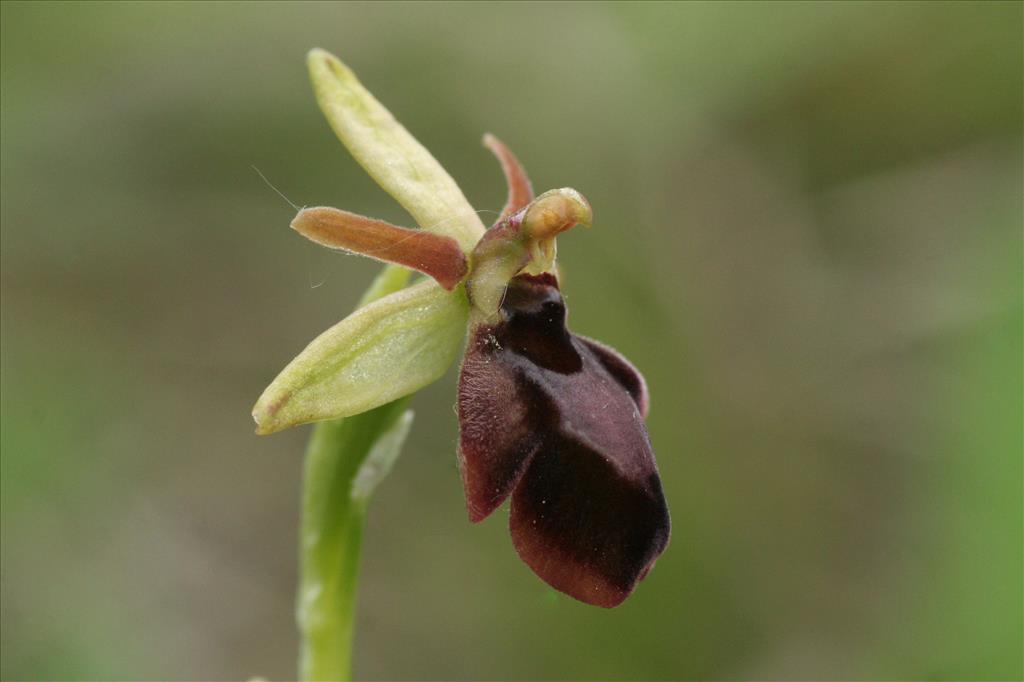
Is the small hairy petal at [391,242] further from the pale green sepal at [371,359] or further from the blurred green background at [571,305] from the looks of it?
the blurred green background at [571,305]

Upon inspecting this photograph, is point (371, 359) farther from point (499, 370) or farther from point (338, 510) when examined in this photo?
point (338, 510)

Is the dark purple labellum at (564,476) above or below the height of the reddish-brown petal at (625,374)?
below

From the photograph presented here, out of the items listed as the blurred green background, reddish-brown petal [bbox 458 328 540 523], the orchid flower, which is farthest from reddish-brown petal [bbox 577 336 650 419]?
the blurred green background

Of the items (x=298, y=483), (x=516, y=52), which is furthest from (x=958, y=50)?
(x=298, y=483)

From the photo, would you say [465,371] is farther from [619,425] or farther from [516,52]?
[516,52]

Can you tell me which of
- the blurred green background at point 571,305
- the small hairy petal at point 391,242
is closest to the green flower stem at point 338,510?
the small hairy petal at point 391,242

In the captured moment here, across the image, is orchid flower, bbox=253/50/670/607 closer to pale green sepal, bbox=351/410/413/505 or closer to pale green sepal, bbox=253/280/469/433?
pale green sepal, bbox=253/280/469/433
